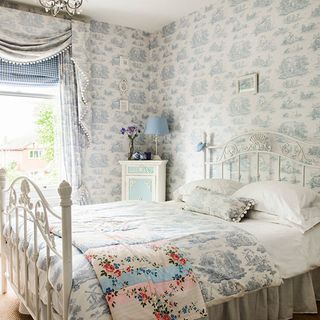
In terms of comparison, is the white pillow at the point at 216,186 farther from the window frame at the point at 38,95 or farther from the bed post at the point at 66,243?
the bed post at the point at 66,243

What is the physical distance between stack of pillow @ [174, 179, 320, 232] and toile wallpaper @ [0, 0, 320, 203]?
554 mm

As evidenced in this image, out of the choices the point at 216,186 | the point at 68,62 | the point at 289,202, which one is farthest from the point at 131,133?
the point at 289,202

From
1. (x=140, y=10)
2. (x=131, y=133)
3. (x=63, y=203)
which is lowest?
(x=63, y=203)

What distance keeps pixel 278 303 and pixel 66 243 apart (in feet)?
4.89

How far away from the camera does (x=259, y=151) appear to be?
332 centimetres

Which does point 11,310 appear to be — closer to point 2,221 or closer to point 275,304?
point 2,221


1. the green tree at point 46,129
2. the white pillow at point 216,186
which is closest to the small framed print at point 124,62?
the green tree at point 46,129

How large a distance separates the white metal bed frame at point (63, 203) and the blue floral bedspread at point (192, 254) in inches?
3.5

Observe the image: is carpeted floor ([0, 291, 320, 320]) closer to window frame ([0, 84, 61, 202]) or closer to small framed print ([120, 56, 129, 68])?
window frame ([0, 84, 61, 202])

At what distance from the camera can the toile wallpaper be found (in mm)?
3066

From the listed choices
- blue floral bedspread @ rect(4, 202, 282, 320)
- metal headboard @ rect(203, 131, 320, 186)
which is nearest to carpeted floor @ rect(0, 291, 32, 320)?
blue floral bedspread @ rect(4, 202, 282, 320)

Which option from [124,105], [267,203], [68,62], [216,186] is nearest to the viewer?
[267,203]

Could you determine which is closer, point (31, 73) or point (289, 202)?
point (289, 202)

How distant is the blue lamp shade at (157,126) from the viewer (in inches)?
171
